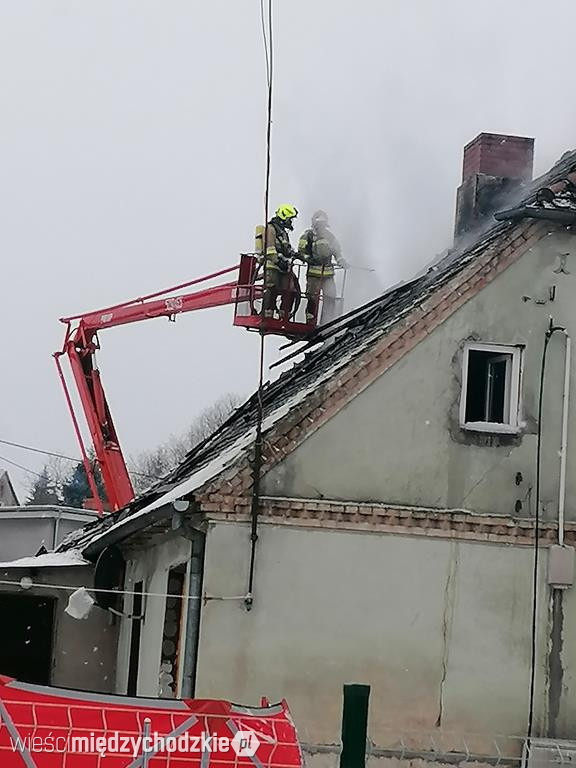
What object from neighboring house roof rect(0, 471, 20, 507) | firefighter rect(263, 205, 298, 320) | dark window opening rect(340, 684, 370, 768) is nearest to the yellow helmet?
firefighter rect(263, 205, 298, 320)

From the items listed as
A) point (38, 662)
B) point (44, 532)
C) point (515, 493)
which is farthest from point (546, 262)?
point (44, 532)

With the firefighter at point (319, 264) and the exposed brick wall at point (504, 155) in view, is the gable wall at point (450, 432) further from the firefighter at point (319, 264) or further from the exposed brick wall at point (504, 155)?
the firefighter at point (319, 264)

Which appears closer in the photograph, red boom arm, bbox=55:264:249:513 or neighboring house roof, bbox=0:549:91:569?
neighboring house roof, bbox=0:549:91:569

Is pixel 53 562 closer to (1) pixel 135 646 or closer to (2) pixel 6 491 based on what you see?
(1) pixel 135 646

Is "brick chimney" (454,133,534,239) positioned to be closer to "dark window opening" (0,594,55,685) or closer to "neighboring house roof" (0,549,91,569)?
"neighboring house roof" (0,549,91,569)

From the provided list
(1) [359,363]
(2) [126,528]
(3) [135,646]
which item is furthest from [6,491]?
(1) [359,363]

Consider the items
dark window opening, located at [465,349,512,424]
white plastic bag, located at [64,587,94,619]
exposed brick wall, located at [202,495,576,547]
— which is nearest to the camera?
exposed brick wall, located at [202,495,576,547]

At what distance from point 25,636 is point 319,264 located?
267 inches

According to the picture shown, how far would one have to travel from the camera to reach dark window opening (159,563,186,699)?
13949 millimetres

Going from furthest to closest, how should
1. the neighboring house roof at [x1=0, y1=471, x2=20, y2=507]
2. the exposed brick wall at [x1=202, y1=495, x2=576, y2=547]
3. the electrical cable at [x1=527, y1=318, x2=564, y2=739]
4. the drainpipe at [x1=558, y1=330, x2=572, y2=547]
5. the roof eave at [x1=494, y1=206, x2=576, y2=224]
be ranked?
the neighboring house roof at [x1=0, y1=471, x2=20, y2=507] → the roof eave at [x1=494, y1=206, x2=576, y2=224] → the drainpipe at [x1=558, y1=330, x2=572, y2=547] → the electrical cable at [x1=527, y1=318, x2=564, y2=739] → the exposed brick wall at [x1=202, y1=495, x2=576, y2=547]

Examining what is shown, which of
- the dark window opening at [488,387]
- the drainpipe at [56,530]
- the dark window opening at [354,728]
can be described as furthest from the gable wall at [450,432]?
the drainpipe at [56,530]

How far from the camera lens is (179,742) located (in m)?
Answer: 8.50

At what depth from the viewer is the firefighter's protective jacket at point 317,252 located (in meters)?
18.8

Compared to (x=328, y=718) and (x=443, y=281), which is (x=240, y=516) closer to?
(x=328, y=718)
